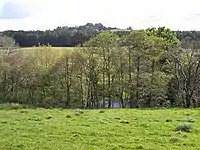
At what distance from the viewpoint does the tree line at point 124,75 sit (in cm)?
5450

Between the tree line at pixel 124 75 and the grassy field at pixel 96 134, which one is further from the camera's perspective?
the tree line at pixel 124 75

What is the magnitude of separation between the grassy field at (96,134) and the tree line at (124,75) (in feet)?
96.1

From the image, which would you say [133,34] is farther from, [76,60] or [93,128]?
[93,128]

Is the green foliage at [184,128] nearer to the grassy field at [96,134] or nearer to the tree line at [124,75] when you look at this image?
the grassy field at [96,134]

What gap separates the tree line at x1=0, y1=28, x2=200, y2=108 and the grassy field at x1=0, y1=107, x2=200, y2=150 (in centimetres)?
2928

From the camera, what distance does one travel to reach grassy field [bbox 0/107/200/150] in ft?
55.7

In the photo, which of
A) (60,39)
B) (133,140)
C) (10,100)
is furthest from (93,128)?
(60,39)

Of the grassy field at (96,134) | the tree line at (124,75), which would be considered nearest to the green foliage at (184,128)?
the grassy field at (96,134)

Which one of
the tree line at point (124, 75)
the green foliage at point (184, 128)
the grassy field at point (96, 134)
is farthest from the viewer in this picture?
the tree line at point (124, 75)

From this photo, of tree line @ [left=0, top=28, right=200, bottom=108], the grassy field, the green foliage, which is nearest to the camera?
the grassy field

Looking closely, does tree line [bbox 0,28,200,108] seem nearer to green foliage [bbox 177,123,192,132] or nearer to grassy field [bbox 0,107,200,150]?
grassy field [bbox 0,107,200,150]

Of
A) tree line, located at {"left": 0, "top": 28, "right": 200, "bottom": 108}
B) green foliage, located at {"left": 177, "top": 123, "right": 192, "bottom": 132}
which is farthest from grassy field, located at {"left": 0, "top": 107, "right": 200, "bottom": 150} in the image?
tree line, located at {"left": 0, "top": 28, "right": 200, "bottom": 108}

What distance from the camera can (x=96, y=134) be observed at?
1941 cm

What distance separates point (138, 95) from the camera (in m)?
55.2
